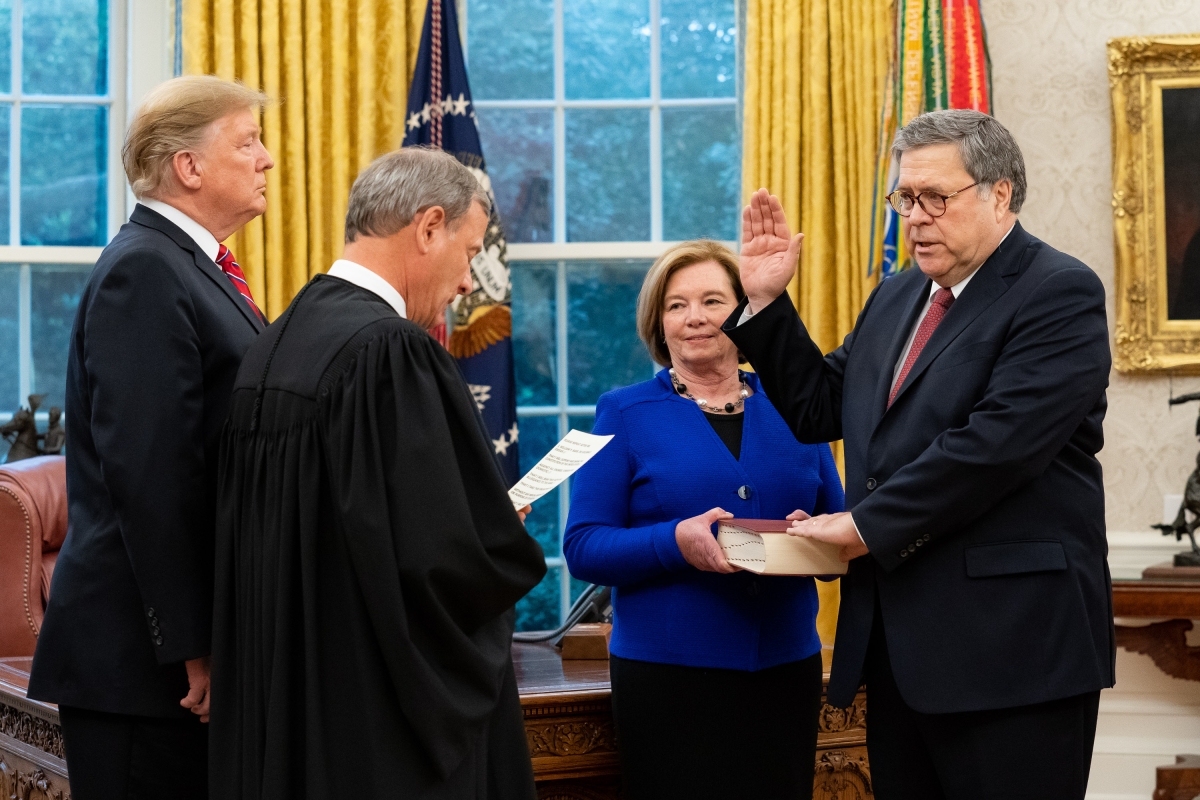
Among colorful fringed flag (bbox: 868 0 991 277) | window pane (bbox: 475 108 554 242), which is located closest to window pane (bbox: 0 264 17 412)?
window pane (bbox: 475 108 554 242)

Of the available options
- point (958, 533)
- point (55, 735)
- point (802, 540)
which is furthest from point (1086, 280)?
point (55, 735)

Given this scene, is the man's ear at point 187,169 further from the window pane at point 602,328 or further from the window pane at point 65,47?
the window pane at point 65,47

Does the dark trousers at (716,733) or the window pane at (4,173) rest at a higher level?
the window pane at (4,173)

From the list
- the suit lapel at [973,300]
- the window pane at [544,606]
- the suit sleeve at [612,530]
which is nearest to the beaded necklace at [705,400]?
the suit sleeve at [612,530]

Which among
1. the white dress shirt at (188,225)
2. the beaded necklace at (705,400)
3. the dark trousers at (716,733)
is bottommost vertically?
the dark trousers at (716,733)

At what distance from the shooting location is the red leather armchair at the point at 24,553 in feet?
10.7

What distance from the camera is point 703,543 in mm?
2107

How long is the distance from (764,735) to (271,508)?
1.08 m

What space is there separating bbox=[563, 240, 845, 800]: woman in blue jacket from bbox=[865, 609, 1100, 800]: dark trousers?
0.39 meters

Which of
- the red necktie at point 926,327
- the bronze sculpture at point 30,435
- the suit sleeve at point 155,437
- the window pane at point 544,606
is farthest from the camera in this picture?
the window pane at point 544,606

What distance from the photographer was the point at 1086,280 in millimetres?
1835

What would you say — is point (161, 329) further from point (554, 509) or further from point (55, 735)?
point (554, 509)

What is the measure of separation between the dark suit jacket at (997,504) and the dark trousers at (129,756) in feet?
3.39

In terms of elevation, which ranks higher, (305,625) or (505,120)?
(505,120)
